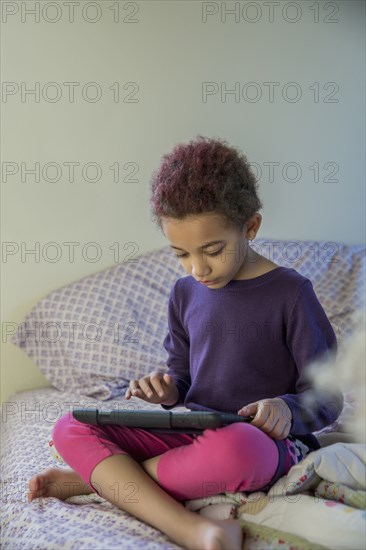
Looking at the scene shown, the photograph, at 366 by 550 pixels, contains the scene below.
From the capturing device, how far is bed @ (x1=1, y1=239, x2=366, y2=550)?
3.64 feet

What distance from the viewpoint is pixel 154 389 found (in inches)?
55.6

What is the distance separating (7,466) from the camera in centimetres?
165

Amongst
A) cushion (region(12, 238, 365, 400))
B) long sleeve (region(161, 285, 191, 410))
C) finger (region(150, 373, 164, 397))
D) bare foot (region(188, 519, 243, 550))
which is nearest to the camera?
bare foot (region(188, 519, 243, 550))

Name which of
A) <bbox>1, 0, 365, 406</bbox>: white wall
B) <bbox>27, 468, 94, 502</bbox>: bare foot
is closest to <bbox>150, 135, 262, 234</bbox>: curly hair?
<bbox>27, 468, 94, 502</bbox>: bare foot

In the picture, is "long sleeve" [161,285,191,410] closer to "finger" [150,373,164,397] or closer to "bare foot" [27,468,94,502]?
"finger" [150,373,164,397]

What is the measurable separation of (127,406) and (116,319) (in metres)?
0.37

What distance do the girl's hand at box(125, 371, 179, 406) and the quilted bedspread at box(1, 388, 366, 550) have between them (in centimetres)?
21

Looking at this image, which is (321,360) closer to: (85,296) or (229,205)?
(229,205)

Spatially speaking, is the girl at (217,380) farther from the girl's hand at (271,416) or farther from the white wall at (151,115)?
the white wall at (151,115)

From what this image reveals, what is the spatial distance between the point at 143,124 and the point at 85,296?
61 centimetres

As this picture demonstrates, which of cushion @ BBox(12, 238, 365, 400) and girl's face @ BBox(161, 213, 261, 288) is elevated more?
girl's face @ BBox(161, 213, 261, 288)

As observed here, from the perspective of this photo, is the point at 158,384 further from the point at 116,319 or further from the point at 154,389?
the point at 116,319

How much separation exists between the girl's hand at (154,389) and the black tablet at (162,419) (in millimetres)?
105

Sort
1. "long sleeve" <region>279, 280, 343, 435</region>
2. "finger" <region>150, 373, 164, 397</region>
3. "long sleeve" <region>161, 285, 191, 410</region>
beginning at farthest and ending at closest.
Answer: "long sleeve" <region>161, 285, 191, 410</region> < "finger" <region>150, 373, 164, 397</region> < "long sleeve" <region>279, 280, 343, 435</region>
